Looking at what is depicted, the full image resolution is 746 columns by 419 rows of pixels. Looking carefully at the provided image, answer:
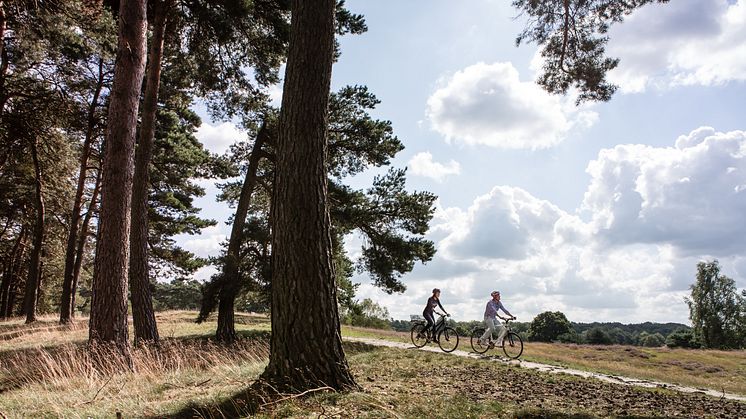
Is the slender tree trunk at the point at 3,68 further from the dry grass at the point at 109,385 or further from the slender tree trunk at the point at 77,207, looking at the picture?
the dry grass at the point at 109,385

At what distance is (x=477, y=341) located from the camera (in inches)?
571

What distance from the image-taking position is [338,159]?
16812 millimetres

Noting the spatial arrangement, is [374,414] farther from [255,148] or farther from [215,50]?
[255,148]

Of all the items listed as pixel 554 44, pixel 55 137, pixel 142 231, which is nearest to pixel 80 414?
pixel 142 231

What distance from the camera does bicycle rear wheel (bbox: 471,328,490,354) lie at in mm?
14453

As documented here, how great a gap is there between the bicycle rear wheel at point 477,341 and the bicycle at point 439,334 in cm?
55

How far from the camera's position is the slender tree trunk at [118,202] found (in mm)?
7992

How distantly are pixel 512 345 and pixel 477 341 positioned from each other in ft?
3.72

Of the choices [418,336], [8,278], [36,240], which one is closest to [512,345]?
[418,336]

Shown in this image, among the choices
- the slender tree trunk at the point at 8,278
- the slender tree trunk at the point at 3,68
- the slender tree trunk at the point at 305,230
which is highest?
the slender tree trunk at the point at 3,68

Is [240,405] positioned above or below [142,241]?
below

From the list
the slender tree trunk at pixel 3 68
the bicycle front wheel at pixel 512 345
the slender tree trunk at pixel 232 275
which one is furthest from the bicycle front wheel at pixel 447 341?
the slender tree trunk at pixel 3 68

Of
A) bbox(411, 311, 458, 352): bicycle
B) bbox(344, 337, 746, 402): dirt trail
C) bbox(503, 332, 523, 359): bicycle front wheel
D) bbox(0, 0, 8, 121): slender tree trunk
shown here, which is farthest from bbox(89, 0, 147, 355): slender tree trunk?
bbox(503, 332, 523, 359): bicycle front wheel

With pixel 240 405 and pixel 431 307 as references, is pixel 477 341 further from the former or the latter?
pixel 240 405
